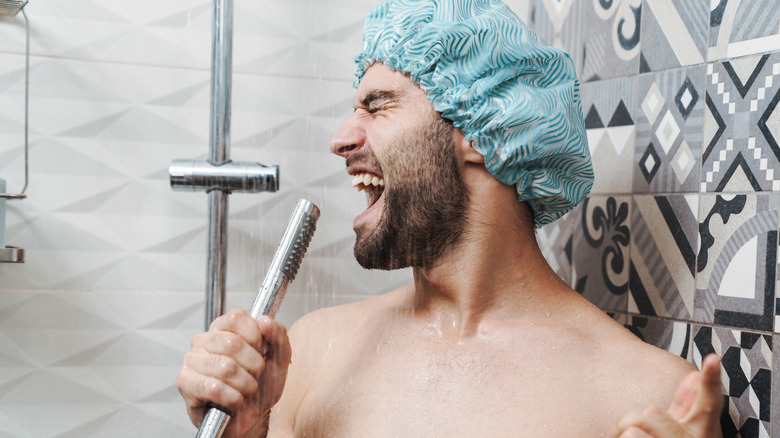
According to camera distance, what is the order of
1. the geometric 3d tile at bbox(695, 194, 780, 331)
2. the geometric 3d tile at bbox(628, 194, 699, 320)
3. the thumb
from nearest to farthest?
the thumb
the geometric 3d tile at bbox(695, 194, 780, 331)
the geometric 3d tile at bbox(628, 194, 699, 320)

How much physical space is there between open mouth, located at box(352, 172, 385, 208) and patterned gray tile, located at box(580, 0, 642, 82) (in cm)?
46

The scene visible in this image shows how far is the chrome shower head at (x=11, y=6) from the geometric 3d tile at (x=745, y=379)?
3.74 ft

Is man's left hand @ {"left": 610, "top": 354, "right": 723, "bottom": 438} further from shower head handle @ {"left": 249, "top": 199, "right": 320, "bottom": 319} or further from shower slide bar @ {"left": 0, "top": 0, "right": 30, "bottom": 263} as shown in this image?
shower slide bar @ {"left": 0, "top": 0, "right": 30, "bottom": 263}

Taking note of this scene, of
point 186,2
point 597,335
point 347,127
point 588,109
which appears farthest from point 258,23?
point 597,335

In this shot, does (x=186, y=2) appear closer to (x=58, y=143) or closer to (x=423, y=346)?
(x=58, y=143)

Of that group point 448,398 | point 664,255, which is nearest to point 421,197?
point 448,398

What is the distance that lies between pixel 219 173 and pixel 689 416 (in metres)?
0.73

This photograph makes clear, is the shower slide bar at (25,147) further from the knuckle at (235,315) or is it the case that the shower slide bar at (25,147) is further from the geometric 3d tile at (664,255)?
the geometric 3d tile at (664,255)

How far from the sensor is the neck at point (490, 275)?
0.93 metres

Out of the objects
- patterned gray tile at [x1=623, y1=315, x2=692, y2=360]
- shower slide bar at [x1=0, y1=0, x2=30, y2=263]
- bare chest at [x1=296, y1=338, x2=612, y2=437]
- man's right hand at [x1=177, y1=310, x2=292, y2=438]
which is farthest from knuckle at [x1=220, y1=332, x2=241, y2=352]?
patterned gray tile at [x1=623, y1=315, x2=692, y2=360]

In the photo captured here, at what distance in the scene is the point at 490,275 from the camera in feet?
3.05

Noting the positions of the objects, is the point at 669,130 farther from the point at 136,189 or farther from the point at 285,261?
the point at 136,189

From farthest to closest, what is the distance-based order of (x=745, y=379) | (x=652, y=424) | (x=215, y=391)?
(x=745, y=379) < (x=215, y=391) < (x=652, y=424)

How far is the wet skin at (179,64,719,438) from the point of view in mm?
796
